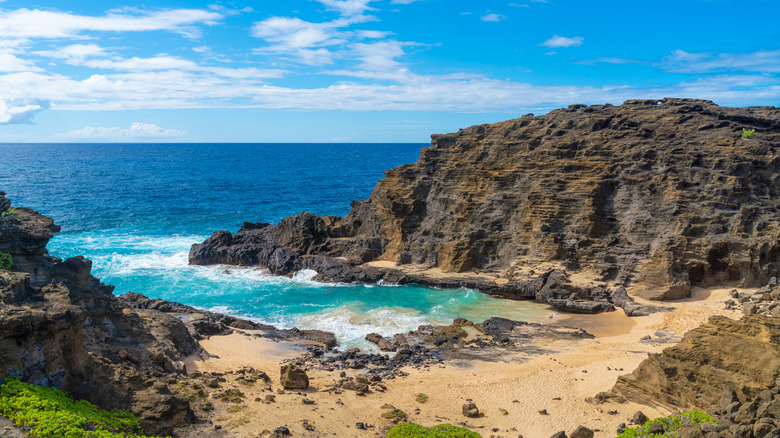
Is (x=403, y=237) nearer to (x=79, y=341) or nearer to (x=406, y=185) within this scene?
(x=406, y=185)

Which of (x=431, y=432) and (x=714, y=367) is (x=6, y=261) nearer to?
(x=431, y=432)

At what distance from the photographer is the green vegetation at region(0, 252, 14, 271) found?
51.6ft

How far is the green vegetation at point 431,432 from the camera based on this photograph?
1466 cm

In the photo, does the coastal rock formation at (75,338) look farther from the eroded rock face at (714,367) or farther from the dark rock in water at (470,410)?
the eroded rock face at (714,367)

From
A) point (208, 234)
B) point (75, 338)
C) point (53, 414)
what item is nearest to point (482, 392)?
point (75, 338)

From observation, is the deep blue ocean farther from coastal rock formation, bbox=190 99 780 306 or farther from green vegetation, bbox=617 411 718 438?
green vegetation, bbox=617 411 718 438

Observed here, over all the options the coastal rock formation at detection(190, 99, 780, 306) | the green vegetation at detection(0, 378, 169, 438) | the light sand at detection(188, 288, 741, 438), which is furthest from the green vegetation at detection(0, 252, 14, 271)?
the coastal rock formation at detection(190, 99, 780, 306)

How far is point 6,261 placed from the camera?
16.0 metres

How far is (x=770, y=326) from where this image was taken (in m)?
16.5

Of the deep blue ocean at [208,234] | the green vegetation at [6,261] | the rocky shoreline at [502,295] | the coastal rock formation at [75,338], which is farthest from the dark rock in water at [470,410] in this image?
the green vegetation at [6,261]

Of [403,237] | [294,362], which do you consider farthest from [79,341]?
[403,237]

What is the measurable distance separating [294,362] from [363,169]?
11578 centimetres

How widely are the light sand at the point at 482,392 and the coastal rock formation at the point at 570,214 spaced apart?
5288 mm

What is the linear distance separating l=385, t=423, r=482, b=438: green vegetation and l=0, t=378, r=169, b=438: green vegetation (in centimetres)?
710
